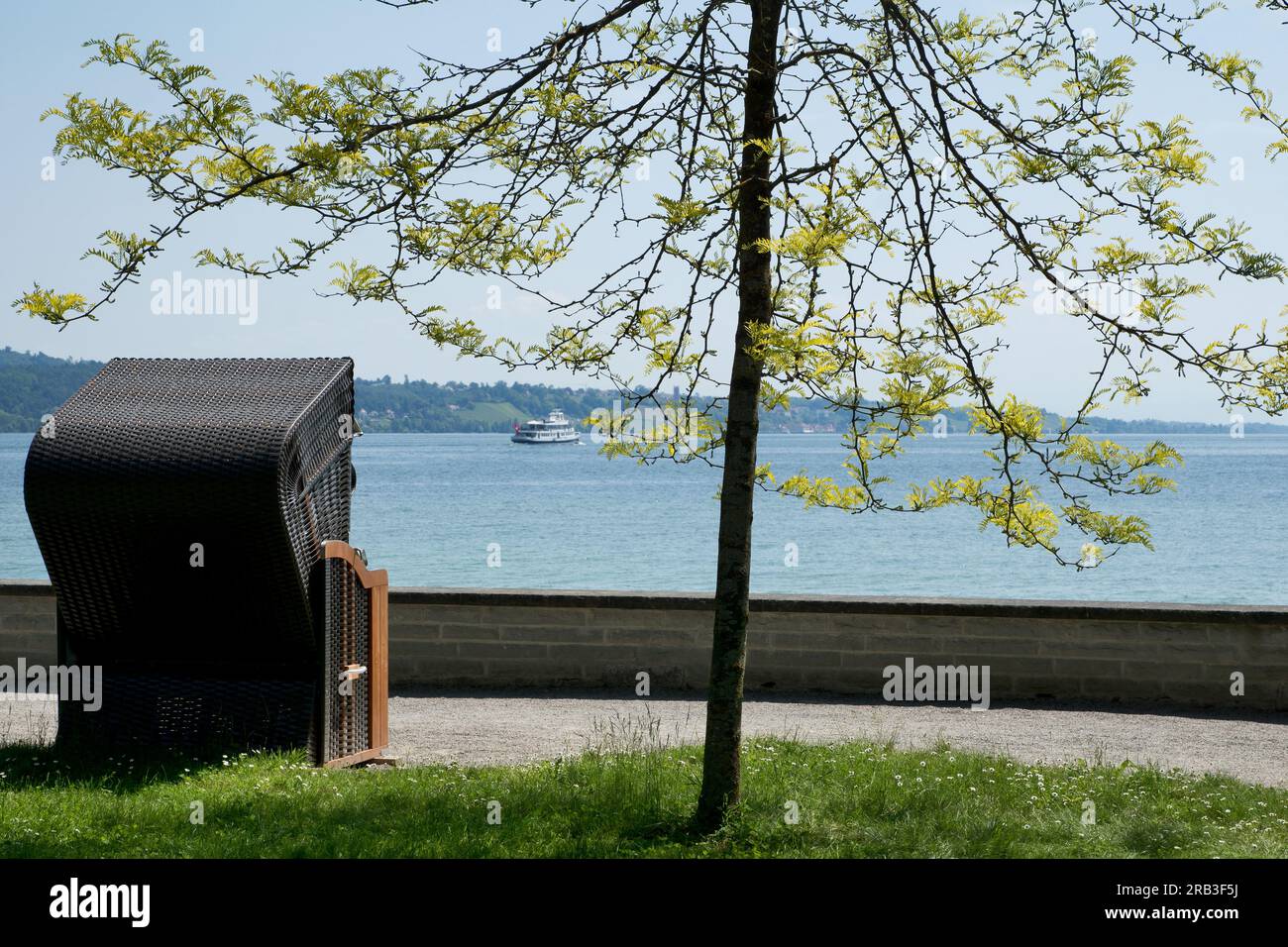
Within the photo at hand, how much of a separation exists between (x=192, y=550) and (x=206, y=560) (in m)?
0.10

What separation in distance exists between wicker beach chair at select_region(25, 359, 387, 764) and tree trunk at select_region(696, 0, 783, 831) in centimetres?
266

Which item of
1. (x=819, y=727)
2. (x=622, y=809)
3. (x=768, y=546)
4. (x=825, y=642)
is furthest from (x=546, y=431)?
(x=622, y=809)

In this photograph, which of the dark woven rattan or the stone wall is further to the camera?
the stone wall

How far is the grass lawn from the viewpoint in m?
6.00

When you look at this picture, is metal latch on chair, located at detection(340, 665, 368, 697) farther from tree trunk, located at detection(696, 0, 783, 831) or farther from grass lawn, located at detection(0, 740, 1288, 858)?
tree trunk, located at detection(696, 0, 783, 831)

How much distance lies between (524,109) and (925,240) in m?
2.15

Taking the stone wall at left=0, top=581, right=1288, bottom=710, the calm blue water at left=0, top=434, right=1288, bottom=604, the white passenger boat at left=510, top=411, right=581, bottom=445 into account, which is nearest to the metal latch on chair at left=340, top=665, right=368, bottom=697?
the stone wall at left=0, top=581, right=1288, bottom=710

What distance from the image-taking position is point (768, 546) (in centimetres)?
6588

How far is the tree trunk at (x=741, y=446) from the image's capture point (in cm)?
634

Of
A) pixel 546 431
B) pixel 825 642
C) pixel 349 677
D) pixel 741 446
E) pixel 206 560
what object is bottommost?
pixel 825 642

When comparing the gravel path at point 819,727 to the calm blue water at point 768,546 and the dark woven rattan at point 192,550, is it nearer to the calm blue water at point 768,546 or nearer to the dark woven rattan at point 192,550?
the dark woven rattan at point 192,550

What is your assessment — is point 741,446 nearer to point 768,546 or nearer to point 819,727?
point 819,727
